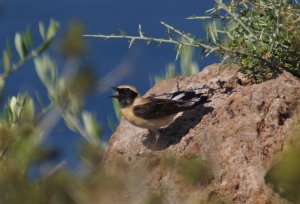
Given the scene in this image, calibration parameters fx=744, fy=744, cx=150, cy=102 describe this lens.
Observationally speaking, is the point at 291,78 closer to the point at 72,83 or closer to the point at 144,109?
the point at 144,109

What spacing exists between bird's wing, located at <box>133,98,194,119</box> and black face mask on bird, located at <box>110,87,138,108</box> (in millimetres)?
267

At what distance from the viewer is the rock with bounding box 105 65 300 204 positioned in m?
4.14

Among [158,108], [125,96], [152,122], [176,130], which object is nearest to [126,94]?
[125,96]

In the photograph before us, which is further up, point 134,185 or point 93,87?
point 93,87

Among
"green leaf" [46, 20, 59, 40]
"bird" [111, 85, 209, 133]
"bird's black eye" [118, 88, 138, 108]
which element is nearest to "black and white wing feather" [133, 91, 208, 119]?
"bird" [111, 85, 209, 133]

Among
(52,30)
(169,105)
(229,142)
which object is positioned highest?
(52,30)

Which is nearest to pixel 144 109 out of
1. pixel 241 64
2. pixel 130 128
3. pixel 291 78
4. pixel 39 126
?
pixel 130 128

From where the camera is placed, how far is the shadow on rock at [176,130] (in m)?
5.18

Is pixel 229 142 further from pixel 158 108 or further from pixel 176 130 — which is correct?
pixel 158 108

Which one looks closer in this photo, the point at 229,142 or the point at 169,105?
the point at 229,142

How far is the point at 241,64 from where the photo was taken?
542 centimetres

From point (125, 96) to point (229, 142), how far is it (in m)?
1.94

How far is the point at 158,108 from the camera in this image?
5.59 m

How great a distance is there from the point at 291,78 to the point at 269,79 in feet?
0.93
